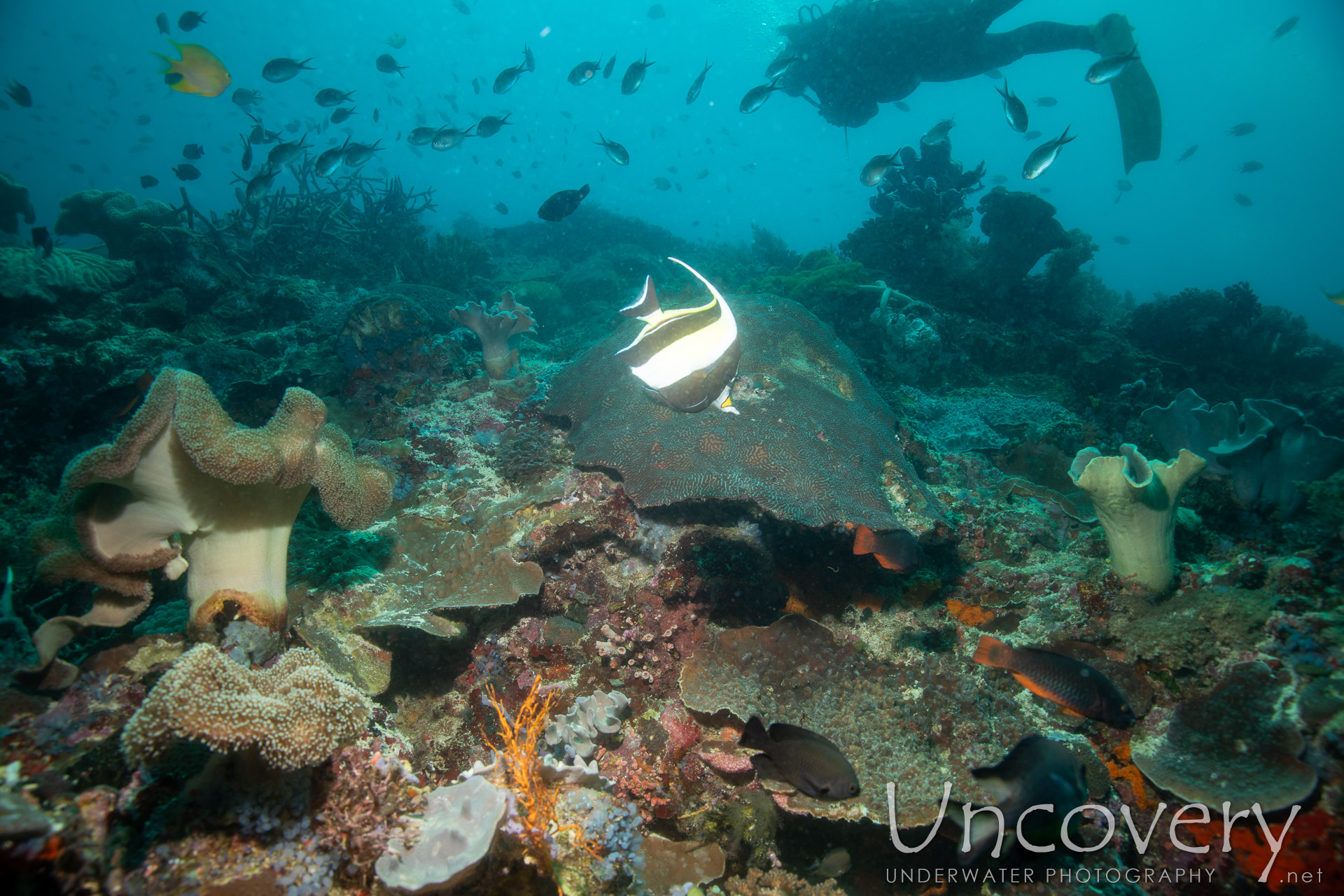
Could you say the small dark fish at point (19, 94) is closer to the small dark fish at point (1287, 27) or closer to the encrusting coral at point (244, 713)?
the encrusting coral at point (244, 713)

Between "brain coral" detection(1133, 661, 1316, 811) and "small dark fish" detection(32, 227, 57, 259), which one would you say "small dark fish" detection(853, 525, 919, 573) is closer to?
"brain coral" detection(1133, 661, 1316, 811)

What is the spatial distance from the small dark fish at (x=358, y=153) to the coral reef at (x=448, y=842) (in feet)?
37.1

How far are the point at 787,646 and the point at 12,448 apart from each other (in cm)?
703

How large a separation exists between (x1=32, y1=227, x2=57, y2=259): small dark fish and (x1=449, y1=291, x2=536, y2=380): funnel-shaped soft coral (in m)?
6.01

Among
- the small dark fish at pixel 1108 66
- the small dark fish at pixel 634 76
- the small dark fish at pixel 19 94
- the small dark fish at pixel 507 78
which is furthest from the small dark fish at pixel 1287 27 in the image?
the small dark fish at pixel 19 94

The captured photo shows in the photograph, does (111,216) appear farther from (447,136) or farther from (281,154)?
(447,136)

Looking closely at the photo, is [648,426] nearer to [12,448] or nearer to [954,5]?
[12,448]

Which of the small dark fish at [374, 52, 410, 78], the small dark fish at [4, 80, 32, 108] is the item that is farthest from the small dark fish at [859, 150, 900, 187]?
the small dark fish at [4, 80, 32, 108]

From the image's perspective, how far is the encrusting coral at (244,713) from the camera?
4.87 feet

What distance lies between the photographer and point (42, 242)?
667 centimetres

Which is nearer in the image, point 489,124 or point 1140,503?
point 1140,503

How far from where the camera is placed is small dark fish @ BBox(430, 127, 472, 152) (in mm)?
10516

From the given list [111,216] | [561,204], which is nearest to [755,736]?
[561,204]

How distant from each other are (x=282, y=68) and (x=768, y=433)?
1325 centimetres
